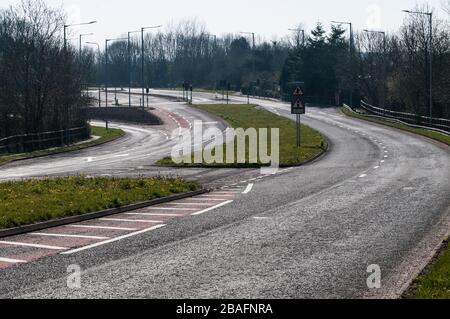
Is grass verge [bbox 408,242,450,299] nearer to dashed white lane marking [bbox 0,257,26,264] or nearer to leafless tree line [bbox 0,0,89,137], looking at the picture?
dashed white lane marking [bbox 0,257,26,264]

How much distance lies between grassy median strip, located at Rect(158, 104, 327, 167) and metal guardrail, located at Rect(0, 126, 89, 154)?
16.1 metres

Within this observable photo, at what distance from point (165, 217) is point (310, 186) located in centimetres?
884

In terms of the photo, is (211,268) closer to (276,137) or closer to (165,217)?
(165,217)

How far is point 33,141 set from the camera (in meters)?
53.7

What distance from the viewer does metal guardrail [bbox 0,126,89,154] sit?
169ft

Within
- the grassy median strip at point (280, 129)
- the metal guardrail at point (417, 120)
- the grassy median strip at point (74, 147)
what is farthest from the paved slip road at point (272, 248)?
the metal guardrail at point (417, 120)

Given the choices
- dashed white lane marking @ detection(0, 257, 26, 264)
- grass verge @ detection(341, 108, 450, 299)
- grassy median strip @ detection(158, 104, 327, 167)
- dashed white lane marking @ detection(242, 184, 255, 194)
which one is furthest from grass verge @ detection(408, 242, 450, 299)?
grassy median strip @ detection(158, 104, 327, 167)

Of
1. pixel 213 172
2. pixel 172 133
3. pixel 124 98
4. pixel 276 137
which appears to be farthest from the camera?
pixel 124 98

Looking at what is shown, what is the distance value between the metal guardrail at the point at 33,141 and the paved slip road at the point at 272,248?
29.1m

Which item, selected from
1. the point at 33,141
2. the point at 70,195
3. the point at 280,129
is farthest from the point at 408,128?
the point at 70,195

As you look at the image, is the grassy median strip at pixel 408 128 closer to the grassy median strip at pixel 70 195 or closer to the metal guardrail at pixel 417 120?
the metal guardrail at pixel 417 120

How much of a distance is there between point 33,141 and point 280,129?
68.0 feet
